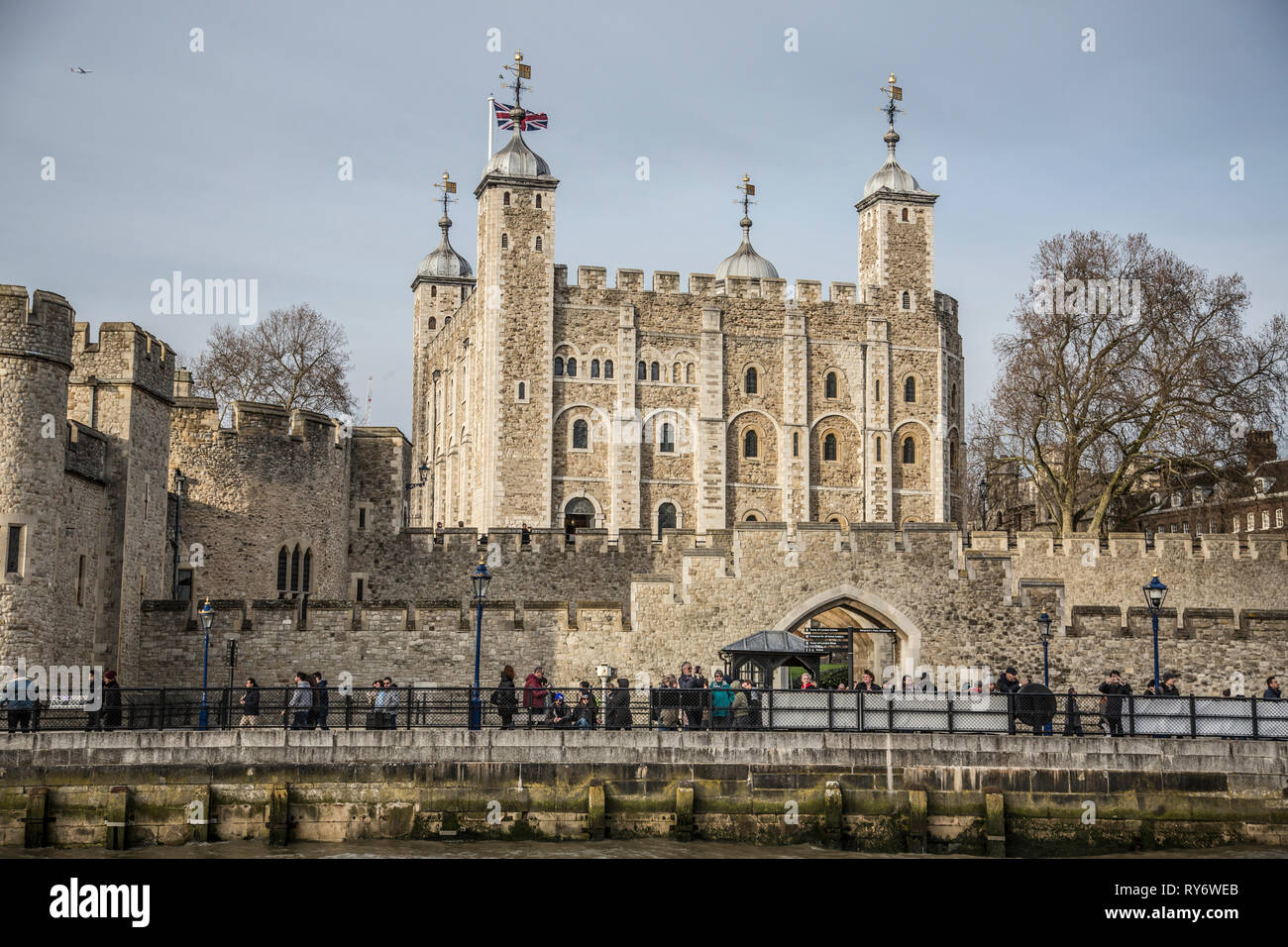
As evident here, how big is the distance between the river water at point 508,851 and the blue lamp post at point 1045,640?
8.64 meters

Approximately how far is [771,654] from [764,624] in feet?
17.6

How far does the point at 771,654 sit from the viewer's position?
26.3 metres

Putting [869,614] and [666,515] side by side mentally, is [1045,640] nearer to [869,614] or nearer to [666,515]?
[869,614]

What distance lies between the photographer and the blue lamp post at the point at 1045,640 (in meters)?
30.5

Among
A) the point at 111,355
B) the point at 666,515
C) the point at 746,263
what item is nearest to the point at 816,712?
the point at 111,355

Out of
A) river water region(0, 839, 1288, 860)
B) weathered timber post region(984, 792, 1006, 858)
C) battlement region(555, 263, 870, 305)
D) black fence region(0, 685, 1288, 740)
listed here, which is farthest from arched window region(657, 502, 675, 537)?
weathered timber post region(984, 792, 1006, 858)

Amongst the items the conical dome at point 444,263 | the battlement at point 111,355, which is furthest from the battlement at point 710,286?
the battlement at point 111,355

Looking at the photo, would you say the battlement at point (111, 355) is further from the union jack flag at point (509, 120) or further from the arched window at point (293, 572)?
the union jack flag at point (509, 120)

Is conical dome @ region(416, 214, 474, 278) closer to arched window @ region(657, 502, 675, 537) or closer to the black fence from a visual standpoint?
arched window @ region(657, 502, 675, 537)

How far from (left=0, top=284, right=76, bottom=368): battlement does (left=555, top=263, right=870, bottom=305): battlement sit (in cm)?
3310

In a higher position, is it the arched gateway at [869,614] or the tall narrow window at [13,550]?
the tall narrow window at [13,550]

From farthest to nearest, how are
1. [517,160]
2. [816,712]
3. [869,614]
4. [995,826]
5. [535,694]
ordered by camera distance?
[517,160]
[869,614]
[535,694]
[816,712]
[995,826]

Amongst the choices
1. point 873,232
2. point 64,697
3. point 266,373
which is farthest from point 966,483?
point 64,697
